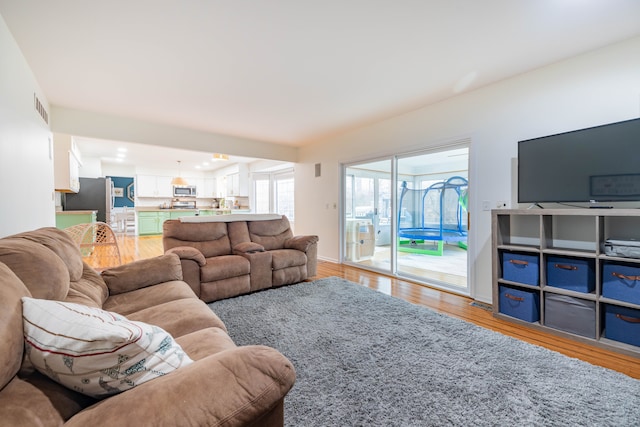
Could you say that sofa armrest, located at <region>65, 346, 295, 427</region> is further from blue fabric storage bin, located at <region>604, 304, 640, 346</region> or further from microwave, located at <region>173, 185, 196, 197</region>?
microwave, located at <region>173, 185, 196, 197</region>

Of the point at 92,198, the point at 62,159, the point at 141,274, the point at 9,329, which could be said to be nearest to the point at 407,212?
the point at 141,274

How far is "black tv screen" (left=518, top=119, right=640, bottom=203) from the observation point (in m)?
2.02

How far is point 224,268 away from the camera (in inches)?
122

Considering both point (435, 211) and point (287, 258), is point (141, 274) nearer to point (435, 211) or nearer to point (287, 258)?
point (287, 258)

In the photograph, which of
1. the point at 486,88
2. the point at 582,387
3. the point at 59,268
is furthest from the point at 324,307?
the point at 486,88

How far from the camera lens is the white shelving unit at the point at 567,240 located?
205 cm

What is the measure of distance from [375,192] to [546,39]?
276 centimetres

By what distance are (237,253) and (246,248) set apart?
173 mm

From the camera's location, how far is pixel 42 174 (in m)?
2.92

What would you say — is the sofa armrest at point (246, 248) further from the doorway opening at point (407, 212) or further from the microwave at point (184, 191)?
the microwave at point (184, 191)

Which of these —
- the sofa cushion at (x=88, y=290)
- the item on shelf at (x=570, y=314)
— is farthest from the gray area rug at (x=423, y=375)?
the sofa cushion at (x=88, y=290)

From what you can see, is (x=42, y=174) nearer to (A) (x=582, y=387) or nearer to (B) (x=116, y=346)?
(B) (x=116, y=346)

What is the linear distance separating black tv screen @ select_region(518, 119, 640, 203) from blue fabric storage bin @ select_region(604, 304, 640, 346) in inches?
32.5

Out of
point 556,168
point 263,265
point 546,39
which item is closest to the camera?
point 546,39
